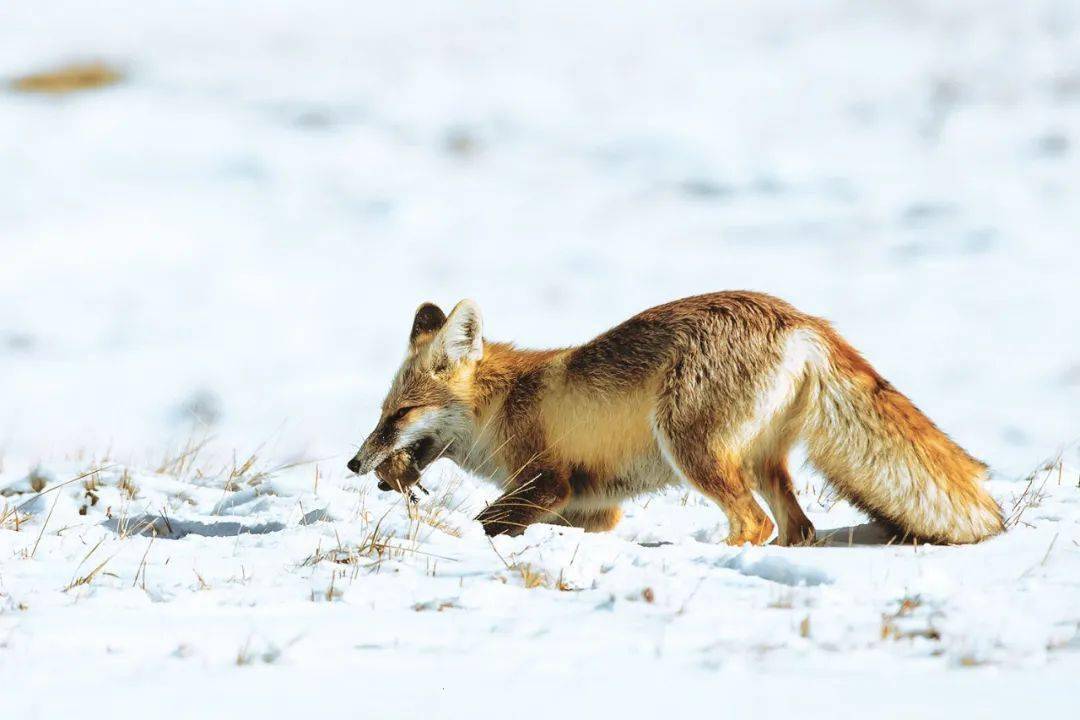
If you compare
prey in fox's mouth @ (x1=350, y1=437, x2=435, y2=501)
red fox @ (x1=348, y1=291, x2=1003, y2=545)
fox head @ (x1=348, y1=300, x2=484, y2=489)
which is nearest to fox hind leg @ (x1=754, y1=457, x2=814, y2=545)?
red fox @ (x1=348, y1=291, x2=1003, y2=545)

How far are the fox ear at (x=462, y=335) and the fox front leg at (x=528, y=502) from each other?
99cm

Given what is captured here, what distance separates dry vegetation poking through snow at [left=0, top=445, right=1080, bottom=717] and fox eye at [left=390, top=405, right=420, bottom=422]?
34.7 inches

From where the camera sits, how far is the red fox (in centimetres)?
528

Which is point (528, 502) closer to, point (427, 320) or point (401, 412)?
point (401, 412)

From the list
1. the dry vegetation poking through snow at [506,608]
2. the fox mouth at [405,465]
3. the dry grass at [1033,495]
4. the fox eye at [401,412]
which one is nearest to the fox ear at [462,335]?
the fox eye at [401,412]

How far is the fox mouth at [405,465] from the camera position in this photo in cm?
663

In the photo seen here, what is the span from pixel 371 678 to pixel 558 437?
304 cm

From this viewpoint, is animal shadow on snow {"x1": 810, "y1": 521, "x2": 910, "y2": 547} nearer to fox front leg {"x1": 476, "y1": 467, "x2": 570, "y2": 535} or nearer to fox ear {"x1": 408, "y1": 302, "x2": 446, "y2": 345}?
fox front leg {"x1": 476, "y1": 467, "x2": 570, "y2": 535}

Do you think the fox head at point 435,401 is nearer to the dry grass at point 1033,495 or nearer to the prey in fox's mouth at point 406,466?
the prey in fox's mouth at point 406,466

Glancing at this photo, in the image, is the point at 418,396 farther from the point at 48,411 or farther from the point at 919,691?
the point at 48,411

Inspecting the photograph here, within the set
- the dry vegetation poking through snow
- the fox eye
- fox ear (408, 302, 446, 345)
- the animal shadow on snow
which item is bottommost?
the dry vegetation poking through snow

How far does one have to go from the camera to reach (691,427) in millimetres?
5484

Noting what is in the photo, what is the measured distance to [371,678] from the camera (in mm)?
3219

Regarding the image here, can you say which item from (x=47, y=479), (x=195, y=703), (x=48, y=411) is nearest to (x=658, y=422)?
(x=195, y=703)
